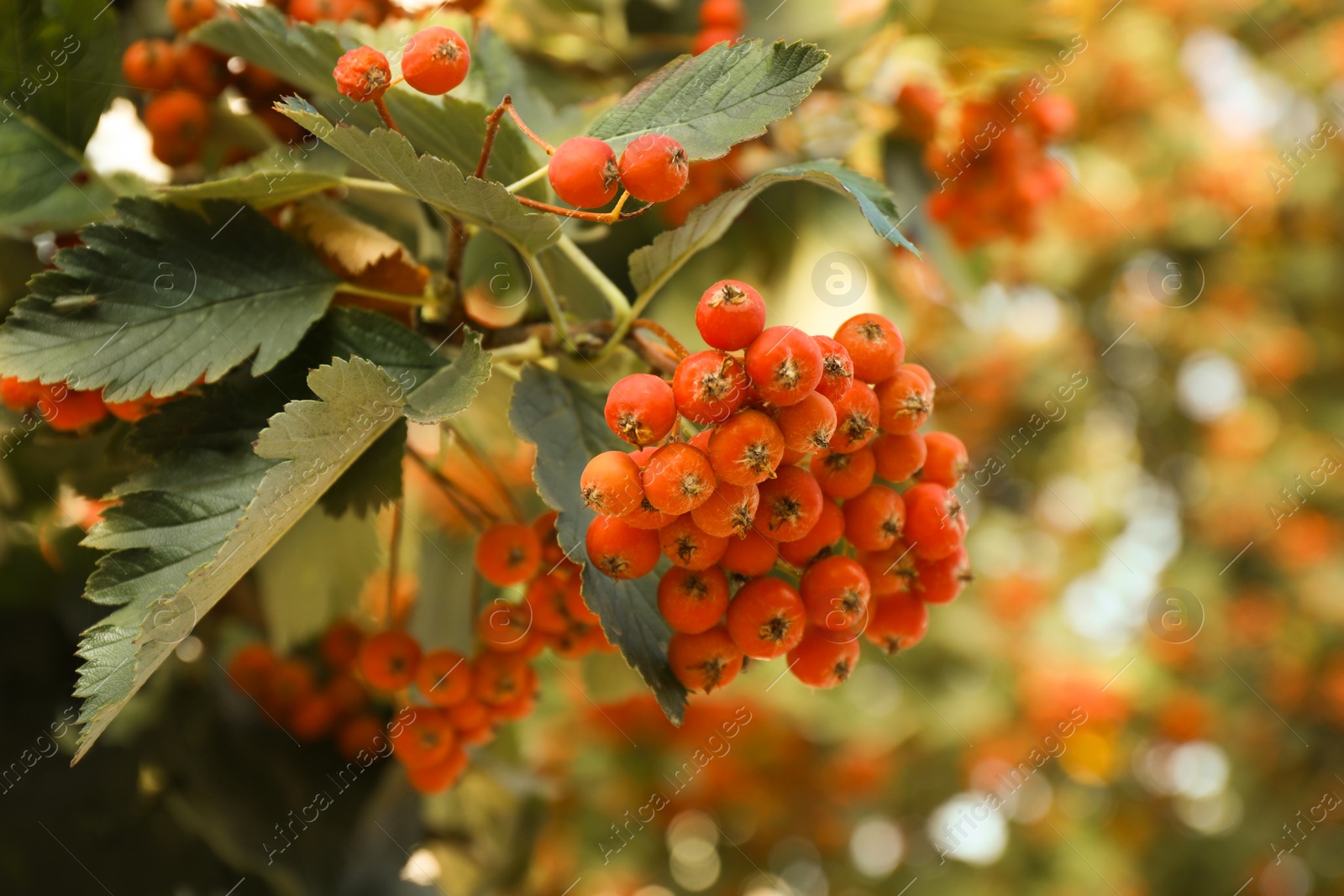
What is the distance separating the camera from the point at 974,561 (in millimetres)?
2479

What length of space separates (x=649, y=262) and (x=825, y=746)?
181cm

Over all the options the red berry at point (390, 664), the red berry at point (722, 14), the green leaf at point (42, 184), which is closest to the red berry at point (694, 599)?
the red berry at point (390, 664)

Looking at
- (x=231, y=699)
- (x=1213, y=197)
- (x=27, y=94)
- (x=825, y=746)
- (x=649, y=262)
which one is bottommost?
(x=825, y=746)

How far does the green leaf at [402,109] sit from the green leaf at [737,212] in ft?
0.32

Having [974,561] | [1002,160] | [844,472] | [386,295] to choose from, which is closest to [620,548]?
[844,472]

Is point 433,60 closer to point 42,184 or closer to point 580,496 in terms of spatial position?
point 580,496

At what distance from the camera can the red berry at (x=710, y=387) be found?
16.9 inches

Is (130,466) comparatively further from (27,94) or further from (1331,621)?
(1331,621)

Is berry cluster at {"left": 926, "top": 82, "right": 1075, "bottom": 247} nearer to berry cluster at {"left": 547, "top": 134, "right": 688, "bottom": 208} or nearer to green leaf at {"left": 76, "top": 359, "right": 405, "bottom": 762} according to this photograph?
berry cluster at {"left": 547, "top": 134, "right": 688, "bottom": 208}

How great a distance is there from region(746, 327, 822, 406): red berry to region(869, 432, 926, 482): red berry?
4.1 inches

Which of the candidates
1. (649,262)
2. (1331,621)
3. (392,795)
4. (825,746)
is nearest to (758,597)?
(649,262)

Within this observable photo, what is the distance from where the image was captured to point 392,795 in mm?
875

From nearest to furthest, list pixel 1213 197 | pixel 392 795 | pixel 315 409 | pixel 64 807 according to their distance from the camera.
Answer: pixel 315 409
pixel 64 807
pixel 392 795
pixel 1213 197

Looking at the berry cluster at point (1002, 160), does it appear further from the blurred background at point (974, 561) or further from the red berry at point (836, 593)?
the red berry at point (836, 593)
